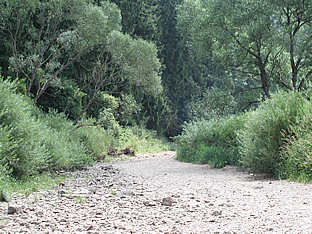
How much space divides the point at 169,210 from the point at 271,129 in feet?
12.3

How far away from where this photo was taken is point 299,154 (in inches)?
238

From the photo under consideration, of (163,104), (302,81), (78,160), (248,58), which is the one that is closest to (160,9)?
(163,104)

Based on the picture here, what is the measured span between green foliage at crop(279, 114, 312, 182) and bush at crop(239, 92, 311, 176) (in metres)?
0.17

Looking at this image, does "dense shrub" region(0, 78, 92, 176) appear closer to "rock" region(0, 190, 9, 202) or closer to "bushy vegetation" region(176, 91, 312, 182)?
"rock" region(0, 190, 9, 202)

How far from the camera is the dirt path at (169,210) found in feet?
10.8

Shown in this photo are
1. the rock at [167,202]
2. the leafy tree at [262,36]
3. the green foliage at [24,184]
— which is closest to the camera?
the rock at [167,202]

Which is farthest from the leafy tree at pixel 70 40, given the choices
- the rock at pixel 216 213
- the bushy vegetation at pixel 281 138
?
the rock at pixel 216 213

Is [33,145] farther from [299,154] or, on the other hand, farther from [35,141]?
[299,154]

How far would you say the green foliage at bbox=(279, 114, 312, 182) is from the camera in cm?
574

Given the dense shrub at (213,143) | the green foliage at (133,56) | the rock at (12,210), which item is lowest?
the rock at (12,210)

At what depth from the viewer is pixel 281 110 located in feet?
23.2

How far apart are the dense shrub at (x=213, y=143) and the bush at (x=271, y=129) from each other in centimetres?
216

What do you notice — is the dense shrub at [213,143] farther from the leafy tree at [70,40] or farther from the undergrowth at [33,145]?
the undergrowth at [33,145]

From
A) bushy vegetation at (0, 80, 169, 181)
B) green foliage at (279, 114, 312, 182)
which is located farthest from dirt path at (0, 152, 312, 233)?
bushy vegetation at (0, 80, 169, 181)
